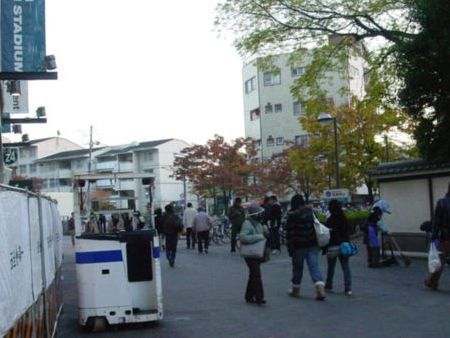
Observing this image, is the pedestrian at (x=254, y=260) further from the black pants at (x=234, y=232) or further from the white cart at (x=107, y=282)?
the black pants at (x=234, y=232)

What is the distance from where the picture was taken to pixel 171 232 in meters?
18.7

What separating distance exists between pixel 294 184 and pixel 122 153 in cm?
4173

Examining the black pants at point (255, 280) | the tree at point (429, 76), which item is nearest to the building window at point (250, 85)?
the tree at point (429, 76)

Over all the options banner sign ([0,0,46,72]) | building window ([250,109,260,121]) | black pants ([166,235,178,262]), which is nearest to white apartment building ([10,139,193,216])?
building window ([250,109,260,121])

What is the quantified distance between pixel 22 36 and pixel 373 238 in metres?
8.86

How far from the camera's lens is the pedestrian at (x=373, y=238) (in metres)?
16.0

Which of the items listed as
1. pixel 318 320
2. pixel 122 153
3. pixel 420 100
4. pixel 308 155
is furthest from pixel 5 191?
pixel 122 153

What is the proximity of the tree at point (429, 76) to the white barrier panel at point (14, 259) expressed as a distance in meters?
12.8

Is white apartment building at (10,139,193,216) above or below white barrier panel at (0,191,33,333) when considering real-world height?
above

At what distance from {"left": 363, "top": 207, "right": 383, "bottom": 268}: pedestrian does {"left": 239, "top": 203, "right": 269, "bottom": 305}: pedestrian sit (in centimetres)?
533

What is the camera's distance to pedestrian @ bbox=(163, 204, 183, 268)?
18.4 meters

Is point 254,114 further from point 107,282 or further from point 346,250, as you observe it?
point 107,282

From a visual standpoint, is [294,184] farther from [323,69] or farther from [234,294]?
[234,294]

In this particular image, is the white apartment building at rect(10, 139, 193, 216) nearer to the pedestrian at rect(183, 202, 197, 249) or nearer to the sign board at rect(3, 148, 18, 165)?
the sign board at rect(3, 148, 18, 165)
